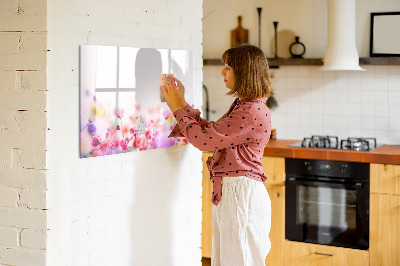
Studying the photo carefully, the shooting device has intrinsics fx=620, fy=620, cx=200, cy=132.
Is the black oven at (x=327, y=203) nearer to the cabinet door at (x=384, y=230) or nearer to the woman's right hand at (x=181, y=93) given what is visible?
the cabinet door at (x=384, y=230)

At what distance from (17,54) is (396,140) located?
3309 mm

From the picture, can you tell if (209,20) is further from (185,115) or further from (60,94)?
(60,94)

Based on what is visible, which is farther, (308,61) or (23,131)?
(308,61)

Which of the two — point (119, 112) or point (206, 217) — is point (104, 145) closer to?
point (119, 112)

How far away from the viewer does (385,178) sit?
4.17m

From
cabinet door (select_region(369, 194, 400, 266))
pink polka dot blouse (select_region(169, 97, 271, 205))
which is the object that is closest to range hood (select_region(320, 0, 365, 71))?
cabinet door (select_region(369, 194, 400, 266))

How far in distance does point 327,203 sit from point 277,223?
401 mm

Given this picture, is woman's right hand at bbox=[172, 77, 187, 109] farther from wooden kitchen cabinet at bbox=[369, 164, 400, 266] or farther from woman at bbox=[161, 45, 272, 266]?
wooden kitchen cabinet at bbox=[369, 164, 400, 266]

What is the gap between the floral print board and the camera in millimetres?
2529

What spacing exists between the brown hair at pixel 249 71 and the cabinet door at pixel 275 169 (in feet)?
5.67

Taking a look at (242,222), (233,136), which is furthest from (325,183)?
(233,136)

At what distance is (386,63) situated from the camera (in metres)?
4.68

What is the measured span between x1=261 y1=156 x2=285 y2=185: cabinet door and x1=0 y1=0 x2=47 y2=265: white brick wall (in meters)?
2.43

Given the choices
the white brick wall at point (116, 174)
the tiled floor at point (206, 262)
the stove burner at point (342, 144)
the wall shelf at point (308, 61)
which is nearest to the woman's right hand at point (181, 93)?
the white brick wall at point (116, 174)
